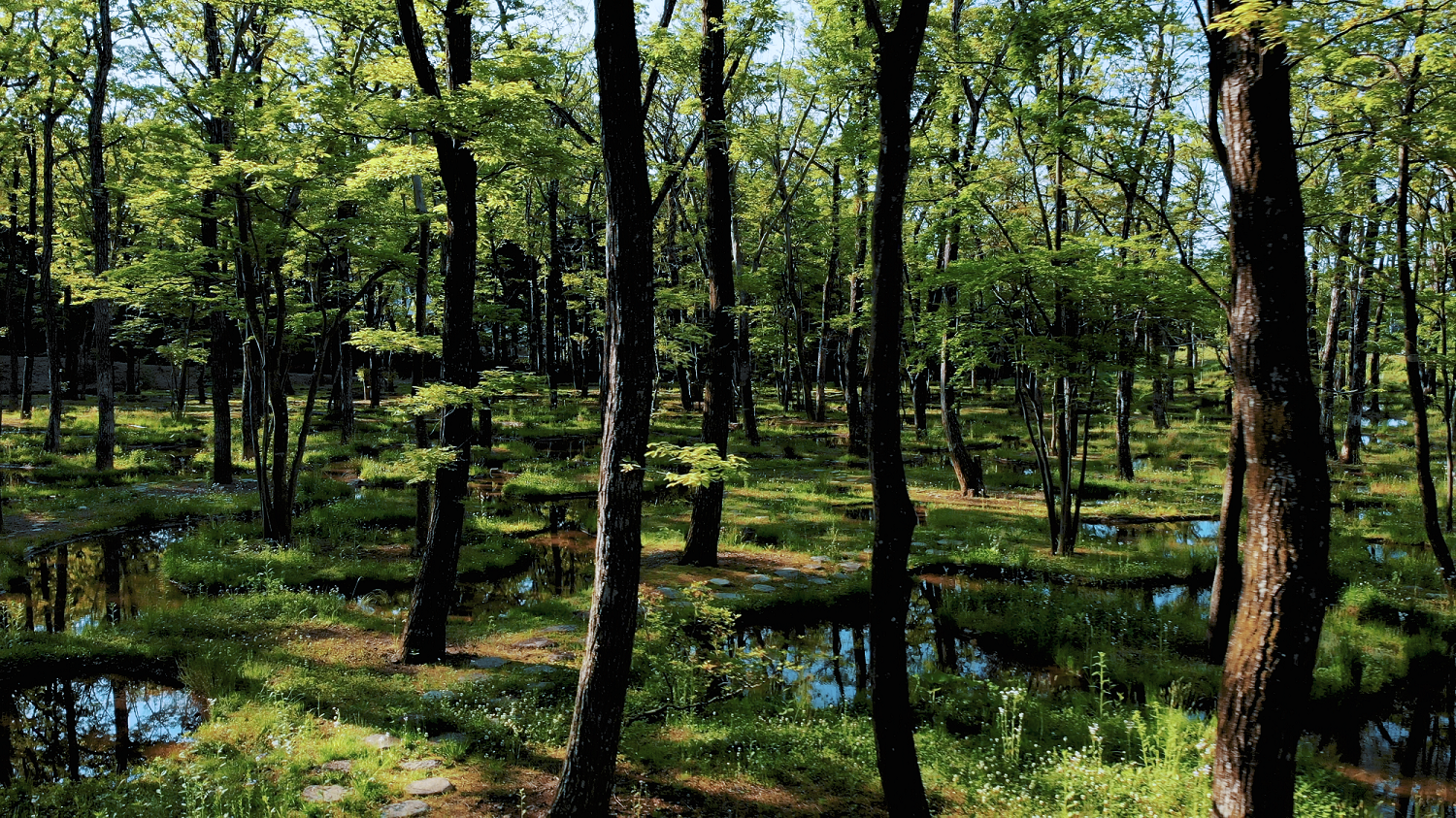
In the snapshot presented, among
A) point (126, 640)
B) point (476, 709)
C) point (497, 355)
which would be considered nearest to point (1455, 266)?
point (476, 709)

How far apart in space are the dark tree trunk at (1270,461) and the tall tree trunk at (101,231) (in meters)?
18.0

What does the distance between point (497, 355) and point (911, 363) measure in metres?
30.5

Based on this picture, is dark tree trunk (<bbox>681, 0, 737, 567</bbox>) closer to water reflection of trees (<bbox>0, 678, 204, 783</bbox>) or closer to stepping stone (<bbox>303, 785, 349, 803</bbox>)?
stepping stone (<bbox>303, 785, 349, 803</bbox>)

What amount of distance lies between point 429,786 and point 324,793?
635 millimetres

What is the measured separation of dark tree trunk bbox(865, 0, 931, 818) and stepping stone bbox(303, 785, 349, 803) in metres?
3.44

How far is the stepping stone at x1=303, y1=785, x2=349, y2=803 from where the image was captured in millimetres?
4617

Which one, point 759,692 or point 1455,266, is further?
point 1455,266

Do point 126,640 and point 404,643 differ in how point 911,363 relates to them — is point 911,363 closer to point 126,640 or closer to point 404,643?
point 404,643

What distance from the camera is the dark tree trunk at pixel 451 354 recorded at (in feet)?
22.3

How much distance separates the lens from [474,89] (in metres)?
6.30

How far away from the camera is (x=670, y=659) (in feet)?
20.8

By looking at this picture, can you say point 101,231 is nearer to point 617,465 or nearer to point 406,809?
point 406,809

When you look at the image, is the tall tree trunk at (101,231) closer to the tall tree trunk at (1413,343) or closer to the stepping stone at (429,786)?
the stepping stone at (429,786)

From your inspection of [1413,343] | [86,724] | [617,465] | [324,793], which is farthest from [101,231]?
[1413,343]
